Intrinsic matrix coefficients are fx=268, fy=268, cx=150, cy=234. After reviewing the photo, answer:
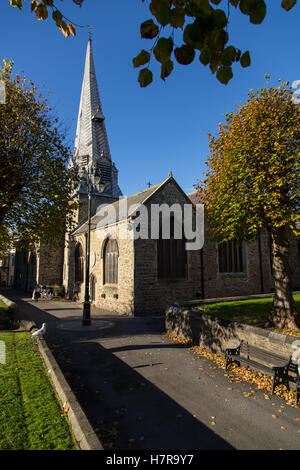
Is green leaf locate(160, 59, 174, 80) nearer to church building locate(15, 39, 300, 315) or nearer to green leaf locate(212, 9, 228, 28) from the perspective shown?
green leaf locate(212, 9, 228, 28)

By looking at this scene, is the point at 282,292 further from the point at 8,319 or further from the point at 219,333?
the point at 8,319

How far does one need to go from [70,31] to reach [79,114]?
3601 cm

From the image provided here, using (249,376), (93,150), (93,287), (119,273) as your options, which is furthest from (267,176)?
(93,150)

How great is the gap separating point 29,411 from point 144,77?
558cm

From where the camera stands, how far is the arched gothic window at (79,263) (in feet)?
80.7

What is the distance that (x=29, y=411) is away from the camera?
188 inches

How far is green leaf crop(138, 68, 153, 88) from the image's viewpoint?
272 centimetres

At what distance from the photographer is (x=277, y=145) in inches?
348

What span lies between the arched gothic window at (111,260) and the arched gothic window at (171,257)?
3.13 metres

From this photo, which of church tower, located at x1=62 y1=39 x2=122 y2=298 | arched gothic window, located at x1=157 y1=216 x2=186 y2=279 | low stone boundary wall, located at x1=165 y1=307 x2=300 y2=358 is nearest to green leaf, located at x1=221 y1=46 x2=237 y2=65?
low stone boundary wall, located at x1=165 y1=307 x2=300 y2=358

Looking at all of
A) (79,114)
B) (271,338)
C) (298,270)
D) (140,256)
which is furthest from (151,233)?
(79,114)

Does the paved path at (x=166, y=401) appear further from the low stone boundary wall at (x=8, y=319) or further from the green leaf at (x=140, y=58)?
the green leaf at (x=140, y=58)

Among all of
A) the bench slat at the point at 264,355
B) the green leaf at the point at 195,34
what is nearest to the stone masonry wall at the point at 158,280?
the bench slat at the point at 264,355
